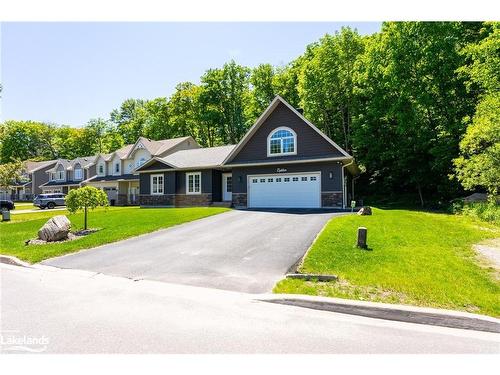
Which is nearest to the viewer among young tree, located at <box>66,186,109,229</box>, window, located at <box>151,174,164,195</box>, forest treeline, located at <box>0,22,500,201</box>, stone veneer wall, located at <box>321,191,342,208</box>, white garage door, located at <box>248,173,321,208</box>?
young tree, located at <box>66,186,109,229</box>

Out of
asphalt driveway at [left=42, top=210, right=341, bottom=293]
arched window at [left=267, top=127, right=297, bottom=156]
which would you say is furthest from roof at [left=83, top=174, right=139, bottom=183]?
asphalt driveway at [left=42, top=210, right=341, bottom=293]

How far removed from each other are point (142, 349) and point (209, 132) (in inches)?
2100

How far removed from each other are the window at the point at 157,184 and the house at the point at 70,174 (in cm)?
2168

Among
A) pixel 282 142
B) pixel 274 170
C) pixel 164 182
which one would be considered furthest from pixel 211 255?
pixel 164 182

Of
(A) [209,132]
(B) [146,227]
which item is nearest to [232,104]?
(A) [209,132]

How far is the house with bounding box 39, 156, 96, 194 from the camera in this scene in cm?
4641

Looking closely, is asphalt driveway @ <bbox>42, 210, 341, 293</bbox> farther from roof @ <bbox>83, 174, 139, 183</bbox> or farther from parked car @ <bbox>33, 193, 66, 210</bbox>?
parked car @ <bbox>33, 193, 66, 210</bbox>

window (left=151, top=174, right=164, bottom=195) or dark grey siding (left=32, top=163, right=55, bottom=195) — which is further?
dark grey siding (left=32, top=163, right=55, bottom=195)

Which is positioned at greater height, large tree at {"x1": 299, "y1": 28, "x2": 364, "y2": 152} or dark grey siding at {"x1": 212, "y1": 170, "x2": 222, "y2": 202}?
large tree at {"x1": 299, "y1": 28, "x2": 364, "y2": 152}

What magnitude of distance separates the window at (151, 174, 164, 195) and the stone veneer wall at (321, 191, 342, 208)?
46.7 feet

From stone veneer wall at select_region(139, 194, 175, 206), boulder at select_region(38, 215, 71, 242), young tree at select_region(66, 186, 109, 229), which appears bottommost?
boulder at select_region(38, 215, 71, 242)

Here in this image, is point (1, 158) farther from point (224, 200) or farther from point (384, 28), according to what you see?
point (384, 28)

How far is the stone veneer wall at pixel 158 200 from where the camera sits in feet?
88.9

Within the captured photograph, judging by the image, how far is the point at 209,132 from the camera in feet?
183
